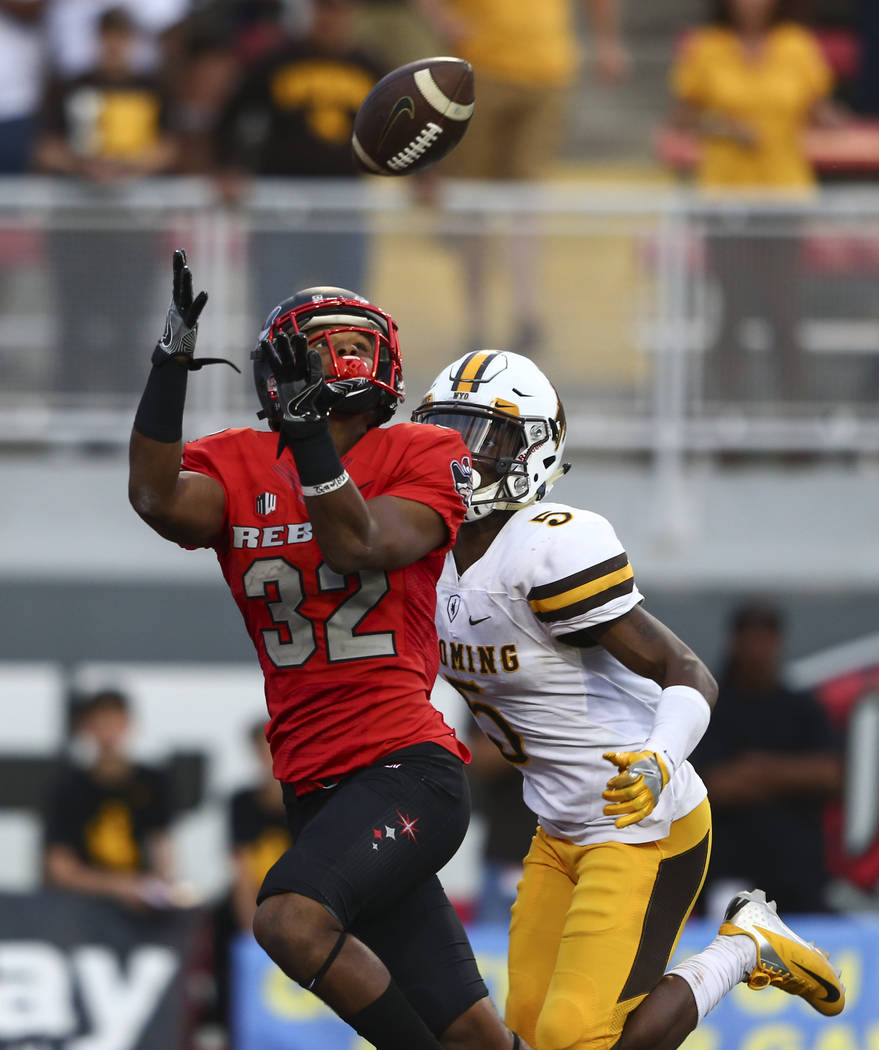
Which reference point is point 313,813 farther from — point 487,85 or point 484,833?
point 487,85

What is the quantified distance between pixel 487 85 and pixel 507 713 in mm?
5056

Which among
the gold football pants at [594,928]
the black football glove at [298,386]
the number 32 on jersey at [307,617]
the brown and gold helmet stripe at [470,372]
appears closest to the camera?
the black football glove at [298,386]

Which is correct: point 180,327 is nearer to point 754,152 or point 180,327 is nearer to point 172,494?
point 172,494

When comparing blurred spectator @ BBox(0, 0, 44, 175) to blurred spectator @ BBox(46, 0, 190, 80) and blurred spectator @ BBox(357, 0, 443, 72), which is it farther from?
blurred spectator @ BBox(357, 0, 443, 72)

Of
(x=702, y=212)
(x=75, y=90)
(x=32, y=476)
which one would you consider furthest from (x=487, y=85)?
(x=32, y=476)

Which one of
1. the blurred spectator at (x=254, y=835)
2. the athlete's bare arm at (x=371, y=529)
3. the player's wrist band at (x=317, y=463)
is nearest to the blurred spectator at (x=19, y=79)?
the blurred spectator at (x=254, y=835)

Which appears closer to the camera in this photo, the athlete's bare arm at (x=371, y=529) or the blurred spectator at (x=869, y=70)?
the athlete's bare arm at (x=371, y=529)

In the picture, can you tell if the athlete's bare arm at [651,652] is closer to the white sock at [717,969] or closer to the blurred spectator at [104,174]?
the white sock at [717,969]

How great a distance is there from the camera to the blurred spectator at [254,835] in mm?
8219

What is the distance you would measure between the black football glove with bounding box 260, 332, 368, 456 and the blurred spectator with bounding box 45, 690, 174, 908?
463cm

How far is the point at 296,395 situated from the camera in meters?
4.09

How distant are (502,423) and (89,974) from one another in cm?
393

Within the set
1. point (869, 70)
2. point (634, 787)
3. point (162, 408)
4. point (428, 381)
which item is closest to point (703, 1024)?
point (428, 381)

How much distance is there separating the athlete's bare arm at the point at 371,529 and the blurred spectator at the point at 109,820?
14.4ft
